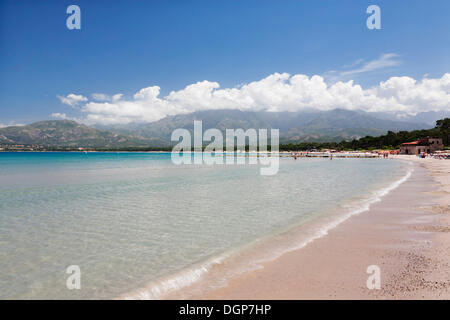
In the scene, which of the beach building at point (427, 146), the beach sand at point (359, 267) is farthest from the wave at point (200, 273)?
the beach building at point (427, 146)

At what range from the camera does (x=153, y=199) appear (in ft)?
65.2

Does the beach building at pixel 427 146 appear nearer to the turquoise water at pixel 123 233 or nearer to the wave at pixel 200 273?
the turquoise water at pixel 123 233

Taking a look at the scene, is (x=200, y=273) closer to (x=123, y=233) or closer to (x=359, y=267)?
(x=359, y=267)

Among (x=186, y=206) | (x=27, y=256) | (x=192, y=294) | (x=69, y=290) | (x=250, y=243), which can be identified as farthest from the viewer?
(x=186, y=206)

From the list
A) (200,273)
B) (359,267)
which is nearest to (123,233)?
(200,273)

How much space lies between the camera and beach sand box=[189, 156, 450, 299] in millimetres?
5785

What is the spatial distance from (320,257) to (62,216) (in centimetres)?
1360

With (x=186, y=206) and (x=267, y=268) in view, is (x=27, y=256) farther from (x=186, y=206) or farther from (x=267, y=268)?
(x=186, y=206)

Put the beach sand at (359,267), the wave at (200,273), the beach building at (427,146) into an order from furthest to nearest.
Answer: the beach building at (427,146)
the wave at (200,273)
the beach sand at (359,267)

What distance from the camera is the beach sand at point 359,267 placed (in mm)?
5785

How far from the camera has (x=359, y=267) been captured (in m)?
7.08

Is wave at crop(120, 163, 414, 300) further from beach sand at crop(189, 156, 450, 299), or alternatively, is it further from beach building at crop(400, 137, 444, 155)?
beach building at crop(400, 137, 444, 155)
